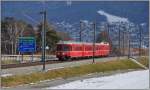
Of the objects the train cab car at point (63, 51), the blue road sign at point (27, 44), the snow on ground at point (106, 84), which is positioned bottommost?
the snow on ground at point (106, 84)

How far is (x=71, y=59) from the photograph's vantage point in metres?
60.2

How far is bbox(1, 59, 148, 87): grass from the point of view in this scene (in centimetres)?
3261

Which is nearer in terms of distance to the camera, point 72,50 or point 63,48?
point 63,48

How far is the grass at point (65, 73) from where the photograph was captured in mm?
32609

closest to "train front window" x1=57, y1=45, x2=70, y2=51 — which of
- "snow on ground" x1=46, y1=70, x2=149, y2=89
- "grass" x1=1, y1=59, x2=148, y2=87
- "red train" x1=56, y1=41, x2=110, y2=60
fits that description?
"red train" x1=56, y1=41, x2=110, y2=60

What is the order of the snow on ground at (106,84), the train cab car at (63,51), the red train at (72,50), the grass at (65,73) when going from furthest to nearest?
the red train at (72,50) < the train cab car at (63,51) < the grass at (65,73) < the snow on ground at (106,84)

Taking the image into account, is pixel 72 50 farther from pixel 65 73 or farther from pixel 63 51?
pixel 65 73

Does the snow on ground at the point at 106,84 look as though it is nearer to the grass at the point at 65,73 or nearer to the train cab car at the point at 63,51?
the grass at the point at 65,73

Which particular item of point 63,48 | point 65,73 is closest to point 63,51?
point 63,48

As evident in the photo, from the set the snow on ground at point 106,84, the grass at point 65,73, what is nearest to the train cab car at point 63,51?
the grass at point 65,73

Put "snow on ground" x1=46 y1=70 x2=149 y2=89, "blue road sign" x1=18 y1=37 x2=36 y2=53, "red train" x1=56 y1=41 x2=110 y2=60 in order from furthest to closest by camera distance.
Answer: "red train" x1=56 y1=41 x2=110 y2=60, "blue road sign" x1=18 y1=37 x2=36 y2=53, "snow on ground" x1=46 y1=70 x2=149 y2=89

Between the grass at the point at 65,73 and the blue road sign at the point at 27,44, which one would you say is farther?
the blue road sign at the point at 27,44

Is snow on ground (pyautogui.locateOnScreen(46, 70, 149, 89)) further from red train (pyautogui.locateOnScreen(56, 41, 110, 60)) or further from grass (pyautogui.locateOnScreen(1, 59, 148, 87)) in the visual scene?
red train (pyautogui.locateOnScreen(56, 41, 110, 60))

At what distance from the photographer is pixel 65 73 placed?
40.9 m
